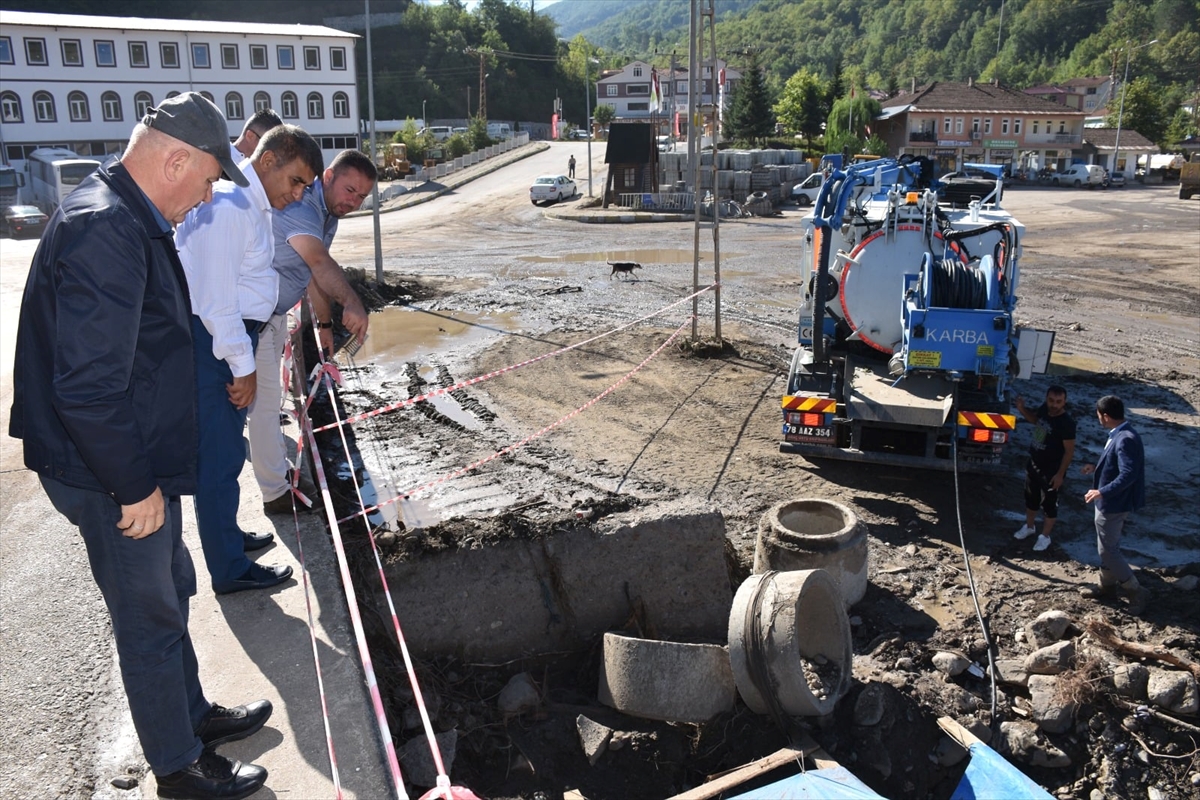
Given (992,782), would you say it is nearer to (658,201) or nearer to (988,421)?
(988,421)

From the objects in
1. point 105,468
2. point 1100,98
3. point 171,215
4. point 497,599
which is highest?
→ point 1100,98

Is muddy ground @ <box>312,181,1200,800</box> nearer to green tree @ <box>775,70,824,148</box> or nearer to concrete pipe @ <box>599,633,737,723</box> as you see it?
concrete pipe @ <box>599,633,737,723</box>

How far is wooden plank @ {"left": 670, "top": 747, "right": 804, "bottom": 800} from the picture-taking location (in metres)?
3.65

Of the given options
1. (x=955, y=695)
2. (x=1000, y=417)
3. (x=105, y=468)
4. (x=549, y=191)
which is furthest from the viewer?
(x=549, y=191)

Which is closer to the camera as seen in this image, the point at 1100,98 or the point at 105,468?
the point at 105,468

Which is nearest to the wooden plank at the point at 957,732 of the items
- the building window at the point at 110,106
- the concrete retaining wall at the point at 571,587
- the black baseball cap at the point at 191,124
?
the concrete retaining wall at the point at 571,587

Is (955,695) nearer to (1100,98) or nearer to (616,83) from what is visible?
(616,83)

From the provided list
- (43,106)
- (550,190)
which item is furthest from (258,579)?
(43,106)

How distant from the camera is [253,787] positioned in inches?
121

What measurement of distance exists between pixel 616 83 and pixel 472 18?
21.4m

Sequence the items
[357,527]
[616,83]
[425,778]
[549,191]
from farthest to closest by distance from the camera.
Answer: [616,83], [549,191], [357,527], [425,778]

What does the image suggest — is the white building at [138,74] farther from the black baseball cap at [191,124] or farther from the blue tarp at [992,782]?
the blue tarp at [992,782]

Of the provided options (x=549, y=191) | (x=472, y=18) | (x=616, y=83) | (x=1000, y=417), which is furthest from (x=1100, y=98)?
(x=1000, y=417)

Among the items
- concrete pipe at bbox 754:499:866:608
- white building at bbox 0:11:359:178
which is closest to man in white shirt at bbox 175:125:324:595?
concrete pipe at bbox 754:499:866:608
